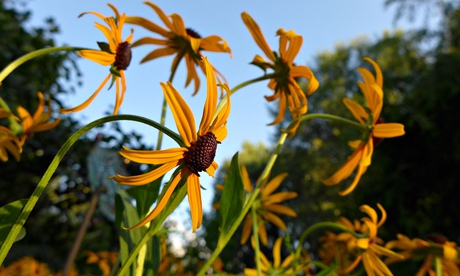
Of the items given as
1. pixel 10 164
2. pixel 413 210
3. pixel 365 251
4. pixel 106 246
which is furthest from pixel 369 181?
pixel 365 251

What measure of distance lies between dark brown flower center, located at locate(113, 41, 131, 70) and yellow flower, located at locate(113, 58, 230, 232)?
27cm

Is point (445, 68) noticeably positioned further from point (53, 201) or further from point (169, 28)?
point (169, 28)

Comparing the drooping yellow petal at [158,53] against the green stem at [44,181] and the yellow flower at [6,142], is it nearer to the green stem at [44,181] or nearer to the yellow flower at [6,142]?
the yellow flower at [6,142]

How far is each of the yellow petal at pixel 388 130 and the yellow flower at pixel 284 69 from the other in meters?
0.13

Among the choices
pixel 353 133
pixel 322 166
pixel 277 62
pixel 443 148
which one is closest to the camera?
pixel 277 62

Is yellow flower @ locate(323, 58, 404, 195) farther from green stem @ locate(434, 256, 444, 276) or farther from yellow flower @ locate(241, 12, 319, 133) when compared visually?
green stem @ locate(434, 256, 444, 276)

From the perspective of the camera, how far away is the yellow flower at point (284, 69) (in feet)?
2.58

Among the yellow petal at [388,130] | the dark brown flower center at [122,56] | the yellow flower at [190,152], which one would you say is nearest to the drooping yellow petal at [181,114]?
the yellow flower at [190,152]

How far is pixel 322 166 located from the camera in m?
13.0

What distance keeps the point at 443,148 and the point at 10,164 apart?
545 cm

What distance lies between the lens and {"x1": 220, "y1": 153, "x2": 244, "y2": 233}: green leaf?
1.90 feet

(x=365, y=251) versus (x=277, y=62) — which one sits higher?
(x=277, y=62)

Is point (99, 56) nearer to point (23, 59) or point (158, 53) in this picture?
point (23, 59)

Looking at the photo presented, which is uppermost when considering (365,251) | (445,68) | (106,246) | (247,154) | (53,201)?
(247,154)
